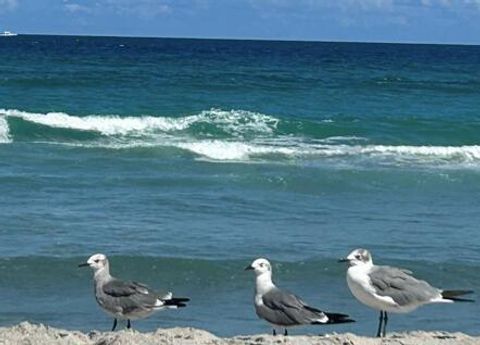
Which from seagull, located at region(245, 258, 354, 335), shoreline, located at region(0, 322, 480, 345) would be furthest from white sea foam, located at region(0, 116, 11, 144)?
seagull, located at region(245, 258, 354, 335)

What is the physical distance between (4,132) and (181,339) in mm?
16031

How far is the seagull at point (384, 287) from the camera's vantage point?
7.61 meters

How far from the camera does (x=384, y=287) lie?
7621 mm

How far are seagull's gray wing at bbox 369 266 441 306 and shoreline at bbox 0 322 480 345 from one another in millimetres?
260

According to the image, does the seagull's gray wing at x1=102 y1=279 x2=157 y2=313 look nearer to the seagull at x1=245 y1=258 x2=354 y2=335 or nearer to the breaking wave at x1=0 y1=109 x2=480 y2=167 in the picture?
the seagull at x1=245 y1=258 x2=354 y2=335

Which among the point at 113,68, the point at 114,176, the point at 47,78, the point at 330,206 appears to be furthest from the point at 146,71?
the point at 330,206

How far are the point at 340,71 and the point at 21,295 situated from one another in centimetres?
3869

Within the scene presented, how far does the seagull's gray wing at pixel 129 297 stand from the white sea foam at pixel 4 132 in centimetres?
1408

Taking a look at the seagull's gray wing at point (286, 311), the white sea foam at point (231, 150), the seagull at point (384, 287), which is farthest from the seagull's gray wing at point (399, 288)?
the white sea foam at point (231, 150)

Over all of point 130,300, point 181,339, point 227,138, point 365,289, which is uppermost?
point 227,138

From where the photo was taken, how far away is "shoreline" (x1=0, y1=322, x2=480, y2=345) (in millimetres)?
7254

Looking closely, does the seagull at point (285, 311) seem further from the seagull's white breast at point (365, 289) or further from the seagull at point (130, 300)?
the seagull at point (130, 300)

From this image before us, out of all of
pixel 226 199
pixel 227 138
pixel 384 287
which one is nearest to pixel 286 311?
pixel 384 287

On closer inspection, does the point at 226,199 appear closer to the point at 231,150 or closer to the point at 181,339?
the point at 231,150
